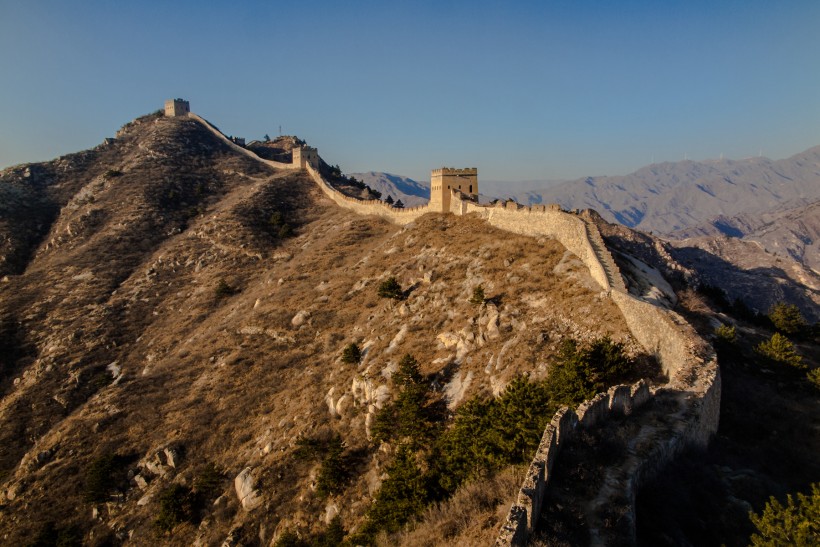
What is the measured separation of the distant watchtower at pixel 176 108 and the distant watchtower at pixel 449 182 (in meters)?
77.8

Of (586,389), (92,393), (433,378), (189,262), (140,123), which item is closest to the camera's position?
(586,389)

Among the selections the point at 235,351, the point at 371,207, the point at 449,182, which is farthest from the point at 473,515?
the point at 371,207

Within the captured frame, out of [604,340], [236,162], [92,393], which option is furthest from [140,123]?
[604,340]

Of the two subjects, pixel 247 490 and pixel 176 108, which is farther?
pixel 176 108

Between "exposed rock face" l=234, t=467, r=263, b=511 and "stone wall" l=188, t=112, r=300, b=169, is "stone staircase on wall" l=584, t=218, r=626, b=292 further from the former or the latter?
"stone wall" l=188, t=112, r=300, b=169

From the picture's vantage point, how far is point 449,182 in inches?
1964

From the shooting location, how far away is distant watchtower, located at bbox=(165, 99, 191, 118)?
102062 mm

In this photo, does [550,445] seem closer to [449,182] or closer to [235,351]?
[235,351]

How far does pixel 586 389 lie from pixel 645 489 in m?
5.40

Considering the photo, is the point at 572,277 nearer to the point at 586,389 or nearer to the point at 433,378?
the point at 433,378

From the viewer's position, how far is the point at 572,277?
28.3 meters

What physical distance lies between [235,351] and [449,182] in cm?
2689

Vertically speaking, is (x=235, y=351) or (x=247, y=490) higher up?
(x=235, y=351)

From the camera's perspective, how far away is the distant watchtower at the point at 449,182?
49.8 m
